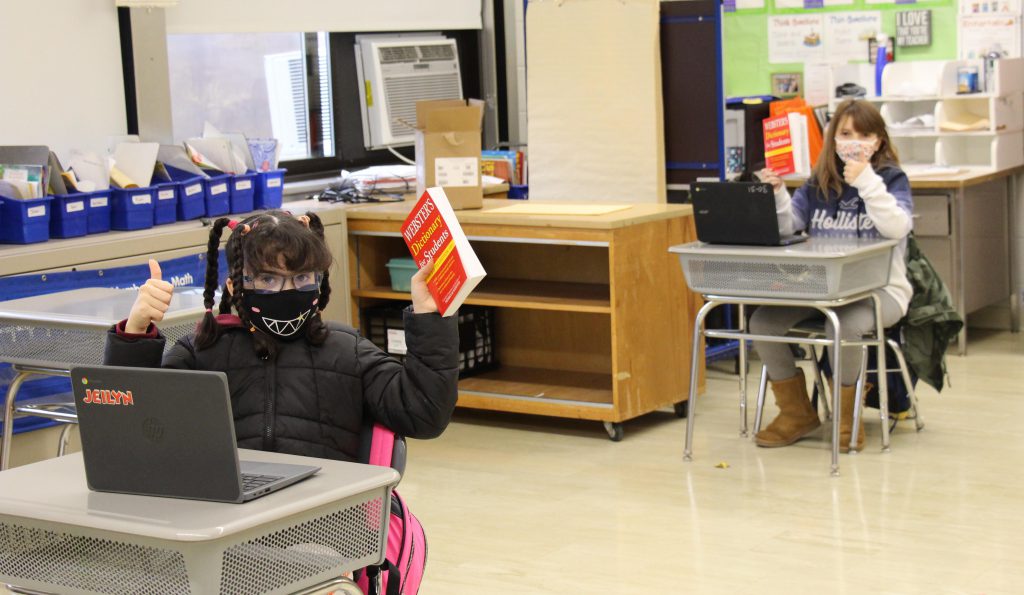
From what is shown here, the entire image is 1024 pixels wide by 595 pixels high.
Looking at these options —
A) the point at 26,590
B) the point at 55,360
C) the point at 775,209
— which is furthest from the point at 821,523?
the point at 26,590

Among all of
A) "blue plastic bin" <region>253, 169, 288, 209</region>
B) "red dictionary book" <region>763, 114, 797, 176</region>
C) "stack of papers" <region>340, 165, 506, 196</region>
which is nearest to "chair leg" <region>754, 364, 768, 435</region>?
"red dictionary book" <region>763, 114, 797, 176</region>

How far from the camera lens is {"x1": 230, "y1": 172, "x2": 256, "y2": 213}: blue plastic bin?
4.96 metres

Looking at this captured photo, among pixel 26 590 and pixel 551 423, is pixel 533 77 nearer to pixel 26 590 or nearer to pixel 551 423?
pixel 551 423

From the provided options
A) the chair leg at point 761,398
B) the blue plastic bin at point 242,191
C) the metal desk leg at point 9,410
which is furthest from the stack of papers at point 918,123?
the metal desk leg at point 9,410

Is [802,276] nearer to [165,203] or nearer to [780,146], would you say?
[780,146]

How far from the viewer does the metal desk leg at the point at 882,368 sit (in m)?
4.39

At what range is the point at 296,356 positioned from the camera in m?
2.39

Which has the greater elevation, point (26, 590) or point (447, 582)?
point (26, 590)

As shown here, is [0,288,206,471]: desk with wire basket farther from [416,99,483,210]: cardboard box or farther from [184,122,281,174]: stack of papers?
[416,99,483,210]: cardboard box

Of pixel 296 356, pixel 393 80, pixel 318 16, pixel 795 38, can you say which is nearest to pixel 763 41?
pixel 795 38

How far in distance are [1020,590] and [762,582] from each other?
62cm

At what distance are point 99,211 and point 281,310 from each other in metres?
2.38

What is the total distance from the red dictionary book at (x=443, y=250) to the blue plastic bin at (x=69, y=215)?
2416 millimetres

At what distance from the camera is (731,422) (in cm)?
506
